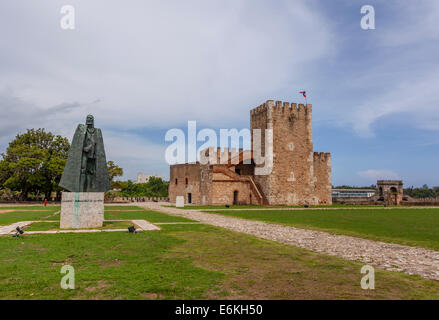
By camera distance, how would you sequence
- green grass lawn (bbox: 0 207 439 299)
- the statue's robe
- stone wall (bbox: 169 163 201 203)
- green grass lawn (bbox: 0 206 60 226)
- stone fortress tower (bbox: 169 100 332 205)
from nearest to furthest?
green grass lawn (bbox: 0 207 439 299), the statue's robe, green grass lawn (bbox: 0 206 60 226), stone fortress tower (bbox: 169 100 332 205), stone wall (bbox: 169 163 201 203)

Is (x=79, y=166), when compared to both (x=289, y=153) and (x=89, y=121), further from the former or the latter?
(x=289, y=153)

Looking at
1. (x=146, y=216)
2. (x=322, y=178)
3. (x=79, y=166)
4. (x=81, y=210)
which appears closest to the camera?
(x=81, y=210)

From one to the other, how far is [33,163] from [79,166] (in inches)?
1159

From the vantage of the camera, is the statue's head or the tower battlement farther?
the tower battlement

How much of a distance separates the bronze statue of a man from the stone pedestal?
39 centimetres

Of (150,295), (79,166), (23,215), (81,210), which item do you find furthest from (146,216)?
(150,295)

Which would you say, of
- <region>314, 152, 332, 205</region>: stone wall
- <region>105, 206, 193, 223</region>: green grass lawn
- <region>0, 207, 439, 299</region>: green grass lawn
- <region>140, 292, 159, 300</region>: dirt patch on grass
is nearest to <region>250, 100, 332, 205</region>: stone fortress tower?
<region>314, 152, 332, 205</region>: stone wall

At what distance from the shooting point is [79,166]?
11570 mm

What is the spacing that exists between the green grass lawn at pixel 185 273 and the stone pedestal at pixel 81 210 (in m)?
2.83

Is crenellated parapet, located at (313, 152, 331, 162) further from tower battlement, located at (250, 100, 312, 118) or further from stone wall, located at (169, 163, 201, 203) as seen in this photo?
stone wall, located at (169, 163, 201, 203)

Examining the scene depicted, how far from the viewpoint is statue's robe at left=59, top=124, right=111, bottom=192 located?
11.3m

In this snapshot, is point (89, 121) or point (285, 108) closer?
point (89, 121)

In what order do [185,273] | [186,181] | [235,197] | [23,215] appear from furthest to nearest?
[186,181], [235,197], [23,215], [185,273]
